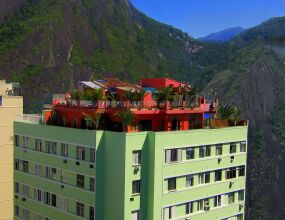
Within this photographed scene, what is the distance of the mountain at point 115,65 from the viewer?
117m

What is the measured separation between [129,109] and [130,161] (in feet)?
11.5

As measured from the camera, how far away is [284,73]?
154m

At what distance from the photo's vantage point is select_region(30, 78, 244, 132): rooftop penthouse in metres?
28.1

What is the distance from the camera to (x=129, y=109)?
27.3 metres

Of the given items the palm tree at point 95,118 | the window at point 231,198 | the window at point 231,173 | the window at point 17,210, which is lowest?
the window at point 17,210

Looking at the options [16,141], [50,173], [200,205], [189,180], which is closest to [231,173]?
[200,205]

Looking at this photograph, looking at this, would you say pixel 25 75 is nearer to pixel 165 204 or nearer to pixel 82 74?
pixel 82 74

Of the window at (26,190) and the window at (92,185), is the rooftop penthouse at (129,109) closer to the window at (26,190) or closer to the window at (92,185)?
the window at (92,185)

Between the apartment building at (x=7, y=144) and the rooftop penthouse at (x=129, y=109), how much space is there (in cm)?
557

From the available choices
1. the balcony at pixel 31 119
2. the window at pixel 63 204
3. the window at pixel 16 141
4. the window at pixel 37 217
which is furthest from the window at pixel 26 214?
the balcony at pixel 31 119

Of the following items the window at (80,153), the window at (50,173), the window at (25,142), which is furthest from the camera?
the window at (25,142)

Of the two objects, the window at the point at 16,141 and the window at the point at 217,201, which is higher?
the window at the point at 16,141

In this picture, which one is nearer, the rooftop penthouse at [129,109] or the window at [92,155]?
the window at [92,155]

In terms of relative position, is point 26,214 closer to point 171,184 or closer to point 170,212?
point 170,212
